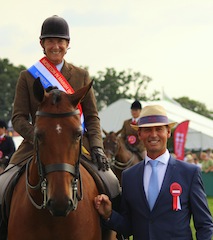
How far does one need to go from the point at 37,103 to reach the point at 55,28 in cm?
81

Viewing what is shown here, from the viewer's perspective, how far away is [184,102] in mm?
127812

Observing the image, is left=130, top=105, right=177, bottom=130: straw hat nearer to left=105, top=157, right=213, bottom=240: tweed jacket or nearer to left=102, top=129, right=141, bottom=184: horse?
left=105, top=157, right=213, bottom=240: tweed jacket

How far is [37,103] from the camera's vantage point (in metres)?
5.84

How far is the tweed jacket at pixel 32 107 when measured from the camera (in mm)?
5796

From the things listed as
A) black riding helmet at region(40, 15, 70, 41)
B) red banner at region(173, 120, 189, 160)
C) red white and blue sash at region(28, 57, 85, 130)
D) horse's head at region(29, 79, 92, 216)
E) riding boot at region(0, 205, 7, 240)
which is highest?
black riding helmet at region(40, 15, 70, 41)

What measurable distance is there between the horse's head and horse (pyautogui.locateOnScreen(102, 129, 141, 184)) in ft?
37.1

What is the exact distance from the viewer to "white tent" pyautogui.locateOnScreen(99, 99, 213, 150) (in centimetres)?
3784

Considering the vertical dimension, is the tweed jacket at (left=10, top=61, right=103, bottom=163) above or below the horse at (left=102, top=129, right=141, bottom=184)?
above

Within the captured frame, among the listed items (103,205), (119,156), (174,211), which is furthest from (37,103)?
(119,156)

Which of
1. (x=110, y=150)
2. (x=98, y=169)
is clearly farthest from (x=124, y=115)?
(x=98, y=169)

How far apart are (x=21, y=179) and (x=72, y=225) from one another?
796 millimetres

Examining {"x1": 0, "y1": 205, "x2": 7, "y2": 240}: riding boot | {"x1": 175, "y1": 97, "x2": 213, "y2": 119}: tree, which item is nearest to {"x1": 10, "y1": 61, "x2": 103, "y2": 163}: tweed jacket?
{"x1": 0, "y1": 205, "x2": 7, "y2": 240}: riding boot

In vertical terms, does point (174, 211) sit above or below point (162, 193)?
below

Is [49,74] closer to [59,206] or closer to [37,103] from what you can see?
[37,103]
